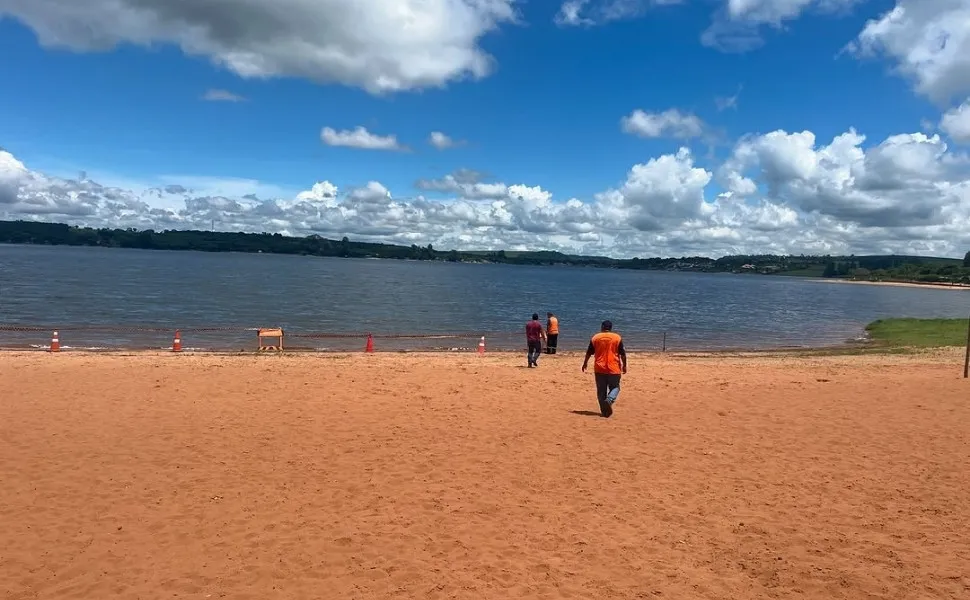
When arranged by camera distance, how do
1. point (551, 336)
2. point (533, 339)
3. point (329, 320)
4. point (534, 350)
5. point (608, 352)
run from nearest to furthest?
point (608, 352), point (533, 339), point (534, 350), point (551, 336), point (329, 320)

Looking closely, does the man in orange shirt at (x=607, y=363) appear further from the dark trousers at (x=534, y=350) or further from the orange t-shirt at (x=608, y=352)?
the dark trousers at (x=534, y=350)

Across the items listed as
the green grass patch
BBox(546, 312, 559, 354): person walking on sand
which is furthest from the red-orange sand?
the green grass patch

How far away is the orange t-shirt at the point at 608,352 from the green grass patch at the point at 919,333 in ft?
90.9

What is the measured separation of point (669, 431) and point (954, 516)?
4.68 m

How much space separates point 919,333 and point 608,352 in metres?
37.6

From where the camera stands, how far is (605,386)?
42.1ft

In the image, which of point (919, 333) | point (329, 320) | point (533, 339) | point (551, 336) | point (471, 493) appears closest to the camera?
point (471, 493)

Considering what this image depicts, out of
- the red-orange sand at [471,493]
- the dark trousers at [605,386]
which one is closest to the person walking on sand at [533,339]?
the red-orange sand at [471,493]

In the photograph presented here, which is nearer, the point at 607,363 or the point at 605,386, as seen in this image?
the point at 607,363

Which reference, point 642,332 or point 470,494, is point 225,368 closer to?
point 470,494

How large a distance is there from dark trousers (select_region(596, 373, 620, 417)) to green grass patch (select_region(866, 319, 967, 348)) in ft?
90.2

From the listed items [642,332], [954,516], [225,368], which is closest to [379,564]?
[954,516]

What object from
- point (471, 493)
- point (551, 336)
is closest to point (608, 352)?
point (471, 493)

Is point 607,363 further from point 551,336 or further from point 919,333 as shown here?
point 919,333
